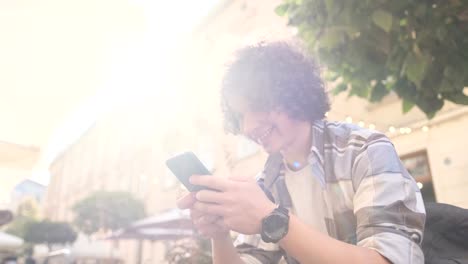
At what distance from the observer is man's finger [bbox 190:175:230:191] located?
3.26 feet

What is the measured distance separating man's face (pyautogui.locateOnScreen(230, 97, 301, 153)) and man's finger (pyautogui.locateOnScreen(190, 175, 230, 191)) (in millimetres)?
346

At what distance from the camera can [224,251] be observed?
127cm

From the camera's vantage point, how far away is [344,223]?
1.16 m

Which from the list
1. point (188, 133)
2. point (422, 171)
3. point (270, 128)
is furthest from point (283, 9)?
point (188, 133)

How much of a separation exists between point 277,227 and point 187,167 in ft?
1.07

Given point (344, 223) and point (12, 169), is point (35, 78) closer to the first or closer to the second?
point (12, 169)

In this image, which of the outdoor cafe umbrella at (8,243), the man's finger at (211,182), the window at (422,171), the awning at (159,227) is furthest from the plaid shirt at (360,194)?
the outdoor cafe umbrella at (8,243)

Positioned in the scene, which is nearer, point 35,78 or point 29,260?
point 35,78

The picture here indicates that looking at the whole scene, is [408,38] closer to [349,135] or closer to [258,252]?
[349,135]

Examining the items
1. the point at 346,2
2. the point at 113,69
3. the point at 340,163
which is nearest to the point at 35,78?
the point at 113,69

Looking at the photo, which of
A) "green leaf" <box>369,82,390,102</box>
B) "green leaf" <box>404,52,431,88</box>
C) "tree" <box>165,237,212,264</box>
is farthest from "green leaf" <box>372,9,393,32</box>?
"tree" <box>165,237,212,264</box>

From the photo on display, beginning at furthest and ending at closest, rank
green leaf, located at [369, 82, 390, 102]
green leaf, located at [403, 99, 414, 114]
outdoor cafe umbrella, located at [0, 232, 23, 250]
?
outdoor cafe umbrella, located at [0, 232, 23, 250], green leaf, located at [369, 82, 390, 102], green leaf, located at [403, 99, 414, 114]

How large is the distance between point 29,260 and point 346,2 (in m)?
11.1

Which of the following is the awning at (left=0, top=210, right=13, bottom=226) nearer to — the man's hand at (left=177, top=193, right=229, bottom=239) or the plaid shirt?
the plaid shirt
